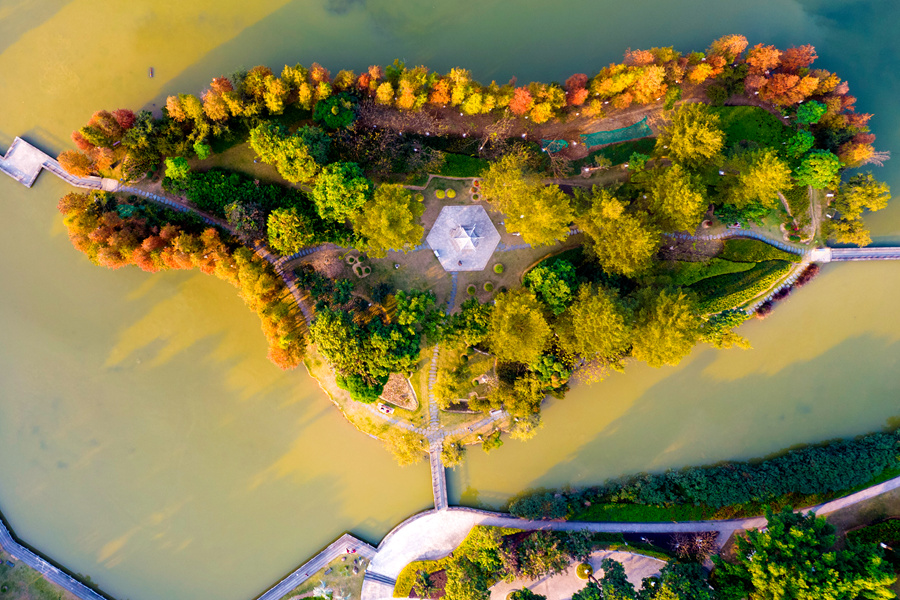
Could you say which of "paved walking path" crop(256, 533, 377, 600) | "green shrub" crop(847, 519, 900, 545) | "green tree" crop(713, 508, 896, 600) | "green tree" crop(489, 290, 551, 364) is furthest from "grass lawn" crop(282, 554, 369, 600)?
"green shrub" crop(847, 519, 900, 545)

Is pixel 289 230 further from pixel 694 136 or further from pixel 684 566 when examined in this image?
pixel 684 566

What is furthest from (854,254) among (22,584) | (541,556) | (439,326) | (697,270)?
(22,584)

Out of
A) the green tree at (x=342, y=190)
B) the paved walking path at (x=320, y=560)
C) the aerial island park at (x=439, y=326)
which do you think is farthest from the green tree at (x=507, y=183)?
the paved walking path at (x=320, y=560)

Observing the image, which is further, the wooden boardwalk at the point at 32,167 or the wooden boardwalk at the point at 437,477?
the wooden boardwalk at the point at 437,477

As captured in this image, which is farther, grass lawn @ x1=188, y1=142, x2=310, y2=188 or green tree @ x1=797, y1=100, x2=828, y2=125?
grass lawn @ x1=188, y1=142, x2=310, y2=188

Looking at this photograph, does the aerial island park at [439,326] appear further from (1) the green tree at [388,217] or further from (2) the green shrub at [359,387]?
(1) the green tree at [388,217]

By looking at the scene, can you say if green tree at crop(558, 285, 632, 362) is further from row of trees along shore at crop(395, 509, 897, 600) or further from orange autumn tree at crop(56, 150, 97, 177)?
orange autumn tree at crop(56, 150, 97, 177)

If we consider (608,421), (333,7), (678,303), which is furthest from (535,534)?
(333,7)
